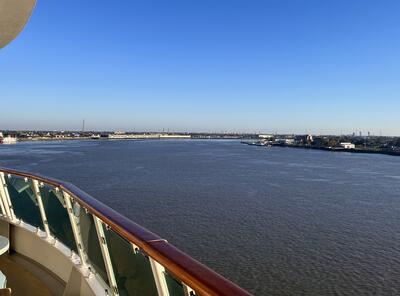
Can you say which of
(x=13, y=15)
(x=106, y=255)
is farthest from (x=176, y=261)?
(x=13, y=15)

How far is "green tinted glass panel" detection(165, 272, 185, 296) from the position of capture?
2.74 feet

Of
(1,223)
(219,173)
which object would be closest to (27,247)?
(1,223)

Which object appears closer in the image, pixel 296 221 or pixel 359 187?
pixel 296 221

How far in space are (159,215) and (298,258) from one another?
17.2 feet

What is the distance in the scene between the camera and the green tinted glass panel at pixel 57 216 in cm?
186

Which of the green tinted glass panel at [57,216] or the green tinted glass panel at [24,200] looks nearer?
the green tinted glass panel at [57,216]

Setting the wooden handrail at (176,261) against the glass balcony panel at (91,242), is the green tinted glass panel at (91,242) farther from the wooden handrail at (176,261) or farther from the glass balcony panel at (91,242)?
the wooden handrail at (176,261)

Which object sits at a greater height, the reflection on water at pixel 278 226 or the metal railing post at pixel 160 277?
the metal railing post at pixel 160 277

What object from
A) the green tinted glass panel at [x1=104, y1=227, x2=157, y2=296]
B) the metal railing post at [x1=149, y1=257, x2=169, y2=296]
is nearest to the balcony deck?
the green tinted glass panel at [x1=104, y1=227, x2=157, y2=296]

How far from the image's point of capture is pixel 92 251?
1.56 metres

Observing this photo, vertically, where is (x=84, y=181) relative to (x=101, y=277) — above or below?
below

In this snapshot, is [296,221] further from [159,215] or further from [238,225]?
[159,215]

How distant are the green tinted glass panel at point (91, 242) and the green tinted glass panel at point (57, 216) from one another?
18 cm

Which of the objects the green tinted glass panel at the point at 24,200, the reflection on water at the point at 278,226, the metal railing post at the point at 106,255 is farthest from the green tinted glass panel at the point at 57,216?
the reflection on water at the point at 278,226
